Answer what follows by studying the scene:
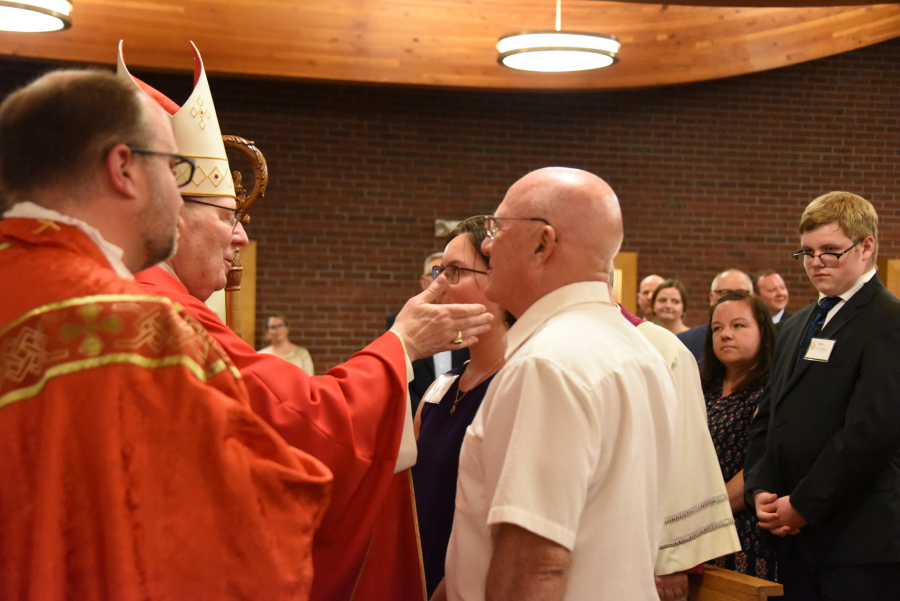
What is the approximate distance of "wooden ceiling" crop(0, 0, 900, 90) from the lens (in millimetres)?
6266

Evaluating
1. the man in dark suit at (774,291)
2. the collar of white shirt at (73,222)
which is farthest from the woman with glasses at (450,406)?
the man in dark suit at (774,291)

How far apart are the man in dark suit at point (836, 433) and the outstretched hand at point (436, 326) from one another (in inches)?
53.3

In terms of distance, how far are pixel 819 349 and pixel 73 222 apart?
2.36 m

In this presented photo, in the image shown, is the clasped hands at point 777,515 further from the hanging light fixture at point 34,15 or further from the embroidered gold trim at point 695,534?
the hanging light fixture at point 34,15

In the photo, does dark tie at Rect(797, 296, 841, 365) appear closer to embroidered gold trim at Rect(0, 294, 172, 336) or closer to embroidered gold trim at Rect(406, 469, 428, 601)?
embroidered gold trim at Rect(406, 469, 428, 601)

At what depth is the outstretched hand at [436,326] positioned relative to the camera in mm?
1824

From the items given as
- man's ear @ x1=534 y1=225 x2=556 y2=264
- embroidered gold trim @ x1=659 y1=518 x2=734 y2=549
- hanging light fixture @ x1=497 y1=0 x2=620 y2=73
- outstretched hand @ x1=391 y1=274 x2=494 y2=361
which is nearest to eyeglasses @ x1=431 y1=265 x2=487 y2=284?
outstretched hand @ x1=391 y1=274 x2=494 y2=361

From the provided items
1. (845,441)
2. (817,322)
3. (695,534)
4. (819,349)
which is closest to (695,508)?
(695,534)

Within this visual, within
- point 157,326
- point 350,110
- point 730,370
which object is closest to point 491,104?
point 350,110

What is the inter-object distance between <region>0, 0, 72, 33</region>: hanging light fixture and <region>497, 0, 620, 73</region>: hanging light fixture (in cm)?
277

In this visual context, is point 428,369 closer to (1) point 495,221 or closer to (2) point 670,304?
(2) point 670,304

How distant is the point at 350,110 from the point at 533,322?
644 cm

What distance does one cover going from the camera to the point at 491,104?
305 inches

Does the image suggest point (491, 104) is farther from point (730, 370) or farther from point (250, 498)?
point (250, 498)
